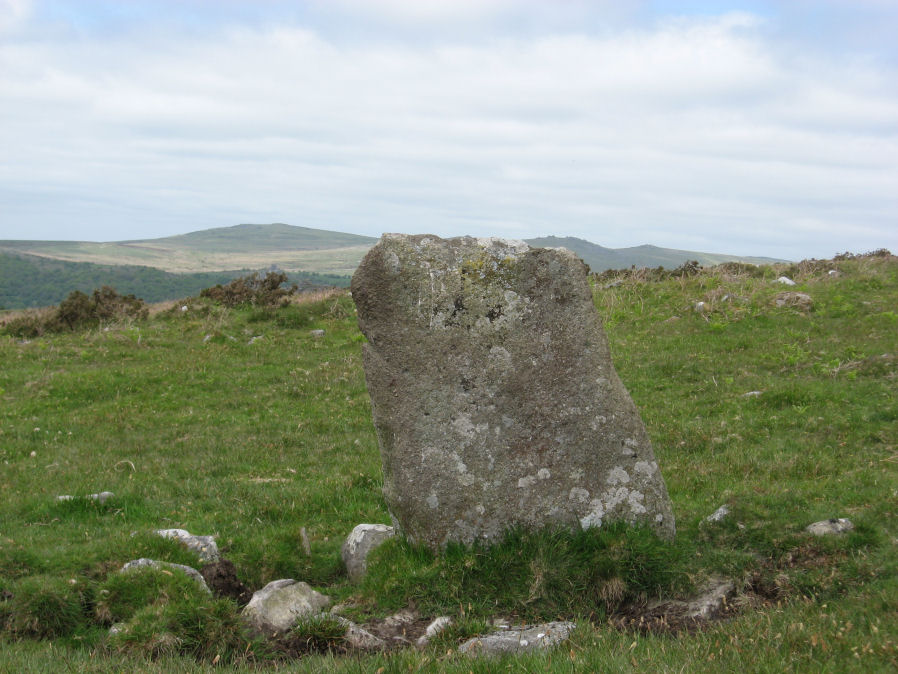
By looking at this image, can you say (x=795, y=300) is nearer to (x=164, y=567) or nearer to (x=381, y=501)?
(x=381, y=501)

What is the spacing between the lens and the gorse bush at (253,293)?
2969cm

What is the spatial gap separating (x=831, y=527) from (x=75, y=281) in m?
132

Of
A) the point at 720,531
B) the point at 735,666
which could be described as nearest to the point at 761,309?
the point at 720,531

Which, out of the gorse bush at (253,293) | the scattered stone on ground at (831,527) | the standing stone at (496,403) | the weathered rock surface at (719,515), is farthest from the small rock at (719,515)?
the gorse bush at (253,293)

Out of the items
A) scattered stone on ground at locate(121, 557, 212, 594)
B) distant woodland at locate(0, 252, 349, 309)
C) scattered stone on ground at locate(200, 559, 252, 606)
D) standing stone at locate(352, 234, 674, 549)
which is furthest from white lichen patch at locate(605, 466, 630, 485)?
distant woodland at locate(0, 252, 349, 309)

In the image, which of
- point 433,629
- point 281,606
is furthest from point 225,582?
point 433,629

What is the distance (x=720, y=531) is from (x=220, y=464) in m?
8.84

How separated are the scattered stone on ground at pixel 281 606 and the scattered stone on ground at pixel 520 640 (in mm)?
1877

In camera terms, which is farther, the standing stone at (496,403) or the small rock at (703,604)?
the standing stone at (496,403)

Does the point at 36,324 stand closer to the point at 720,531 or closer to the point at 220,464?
the point at 220,464

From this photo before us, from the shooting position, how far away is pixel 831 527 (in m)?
8.36

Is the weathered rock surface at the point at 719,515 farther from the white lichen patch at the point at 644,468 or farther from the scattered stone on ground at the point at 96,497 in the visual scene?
the scattered stone on ground at the point at 96,497

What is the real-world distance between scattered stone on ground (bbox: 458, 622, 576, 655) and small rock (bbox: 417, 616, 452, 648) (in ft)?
1.26

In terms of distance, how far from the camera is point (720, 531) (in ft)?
29.2
